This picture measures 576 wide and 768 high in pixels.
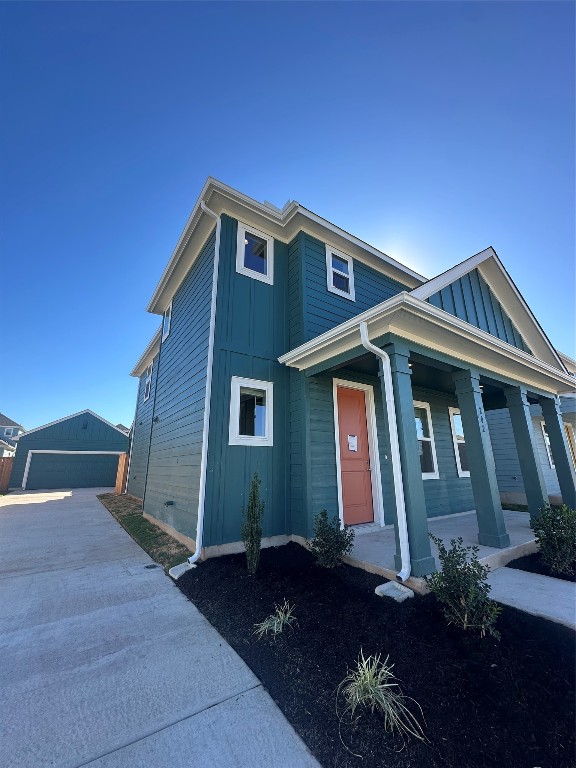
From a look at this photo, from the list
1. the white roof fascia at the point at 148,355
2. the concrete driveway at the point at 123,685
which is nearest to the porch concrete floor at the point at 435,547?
the concrete driveway at the point at 123,685

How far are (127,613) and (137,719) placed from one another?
62.0 inches

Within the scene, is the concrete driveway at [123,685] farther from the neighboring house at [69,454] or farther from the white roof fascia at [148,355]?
the neighboring house at [69,454]

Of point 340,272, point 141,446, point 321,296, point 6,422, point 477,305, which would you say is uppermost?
point 6,422

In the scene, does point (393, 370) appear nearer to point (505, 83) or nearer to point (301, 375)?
point (301, 375)

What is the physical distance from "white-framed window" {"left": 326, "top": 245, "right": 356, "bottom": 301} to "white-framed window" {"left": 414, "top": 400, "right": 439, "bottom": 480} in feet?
9.96

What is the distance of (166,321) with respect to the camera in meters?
9.07

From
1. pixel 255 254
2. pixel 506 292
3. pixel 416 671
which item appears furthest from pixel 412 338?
pixel 255 254

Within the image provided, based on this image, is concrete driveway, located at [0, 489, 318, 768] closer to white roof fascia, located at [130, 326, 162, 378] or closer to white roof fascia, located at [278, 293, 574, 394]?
white roof fascia, located at [278, 293, 574, 394]

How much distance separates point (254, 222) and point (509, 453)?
10825 millimetres

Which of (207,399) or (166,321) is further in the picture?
(166,321)

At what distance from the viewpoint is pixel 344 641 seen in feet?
7.98

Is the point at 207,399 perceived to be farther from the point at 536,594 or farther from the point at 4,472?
the point at 4,472

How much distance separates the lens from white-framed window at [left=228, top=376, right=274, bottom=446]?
497 cm

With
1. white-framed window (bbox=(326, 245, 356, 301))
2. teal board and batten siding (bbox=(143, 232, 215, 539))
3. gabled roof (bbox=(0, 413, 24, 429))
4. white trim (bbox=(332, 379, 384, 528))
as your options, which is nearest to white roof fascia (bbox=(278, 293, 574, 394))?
white trim (bbox=(332, 379, 384, 528))
